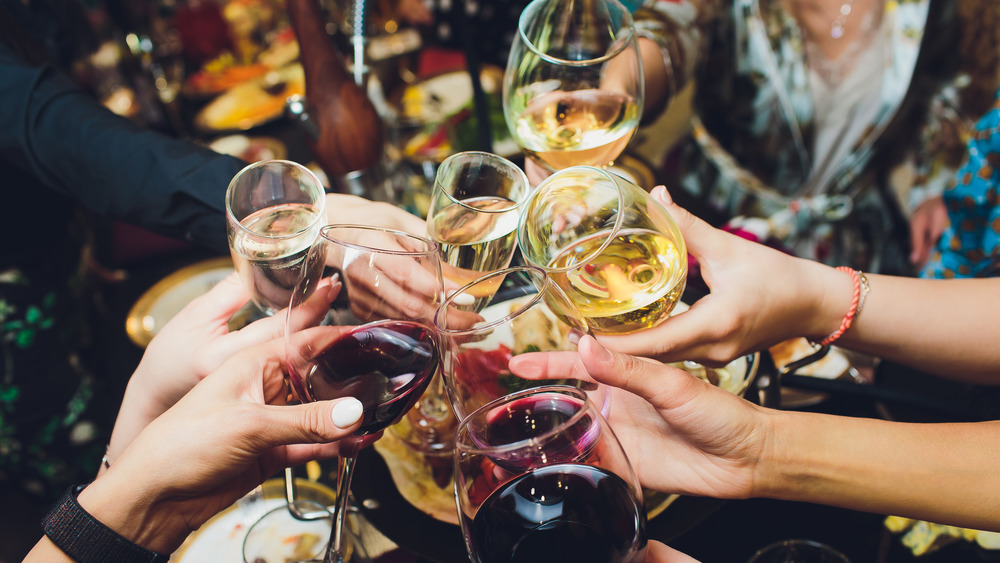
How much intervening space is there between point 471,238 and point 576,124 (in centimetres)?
38

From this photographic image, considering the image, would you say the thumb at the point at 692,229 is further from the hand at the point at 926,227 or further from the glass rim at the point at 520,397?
the hand at the point at 926,227

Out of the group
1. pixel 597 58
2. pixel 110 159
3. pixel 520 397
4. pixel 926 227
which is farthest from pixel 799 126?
pixel 110 159

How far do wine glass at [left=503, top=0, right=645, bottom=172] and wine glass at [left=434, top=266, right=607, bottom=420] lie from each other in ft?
1.46

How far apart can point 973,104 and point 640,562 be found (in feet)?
6.38

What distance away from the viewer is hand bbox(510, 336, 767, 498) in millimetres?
698

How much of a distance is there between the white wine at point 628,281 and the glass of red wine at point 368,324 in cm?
19

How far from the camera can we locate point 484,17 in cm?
246

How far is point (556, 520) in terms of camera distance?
629 mm

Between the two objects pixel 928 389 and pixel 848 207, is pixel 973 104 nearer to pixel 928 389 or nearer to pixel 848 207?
pixel 848 207

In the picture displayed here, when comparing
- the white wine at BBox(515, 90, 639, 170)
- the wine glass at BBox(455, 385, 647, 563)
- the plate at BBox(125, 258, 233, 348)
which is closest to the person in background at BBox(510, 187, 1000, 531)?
the wine glass at BBox(455, 385, 647, 563)

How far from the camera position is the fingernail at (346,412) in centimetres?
72

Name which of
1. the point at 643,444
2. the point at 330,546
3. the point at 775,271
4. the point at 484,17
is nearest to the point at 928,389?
the point at 775,271

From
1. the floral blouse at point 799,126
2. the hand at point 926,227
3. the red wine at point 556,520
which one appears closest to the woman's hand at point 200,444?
the red wine at point 556,520

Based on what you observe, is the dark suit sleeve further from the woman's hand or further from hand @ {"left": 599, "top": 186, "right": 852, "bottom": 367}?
hand @ {"left": 599, "top": 186, "right": 852, "bottom": 367}
